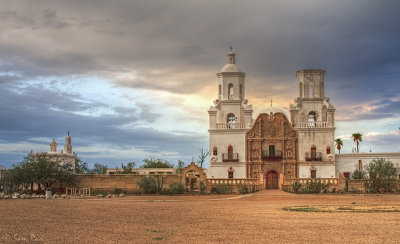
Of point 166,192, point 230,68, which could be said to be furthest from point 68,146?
point 166,192

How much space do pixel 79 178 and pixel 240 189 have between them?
1514cm

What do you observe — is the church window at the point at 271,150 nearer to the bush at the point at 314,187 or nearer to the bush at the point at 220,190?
the bush at the point at 314,187

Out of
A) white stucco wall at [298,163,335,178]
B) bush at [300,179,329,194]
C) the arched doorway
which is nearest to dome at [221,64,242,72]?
the arched doorway

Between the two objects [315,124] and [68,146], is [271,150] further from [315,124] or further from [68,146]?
[68,146]

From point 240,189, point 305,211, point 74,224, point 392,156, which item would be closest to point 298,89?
point 392,156

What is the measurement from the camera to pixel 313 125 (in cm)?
5172

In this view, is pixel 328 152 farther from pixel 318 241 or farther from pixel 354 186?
pixel 318 241

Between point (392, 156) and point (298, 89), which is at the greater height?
point (298, 89)

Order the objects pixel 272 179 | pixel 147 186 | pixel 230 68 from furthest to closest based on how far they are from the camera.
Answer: pixel 230 68, pixel 272 179, pixel 147 186

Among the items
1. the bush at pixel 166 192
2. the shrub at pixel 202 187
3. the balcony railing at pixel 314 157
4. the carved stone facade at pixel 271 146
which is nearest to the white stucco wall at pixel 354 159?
the balcony railing at pixel 314 157

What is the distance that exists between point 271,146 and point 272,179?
3.57 m

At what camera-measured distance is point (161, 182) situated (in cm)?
4112

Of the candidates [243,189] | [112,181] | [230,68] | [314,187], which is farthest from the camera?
[230,68]

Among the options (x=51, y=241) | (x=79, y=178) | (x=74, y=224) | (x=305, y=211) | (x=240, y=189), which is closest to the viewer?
(x=51, y=241)
